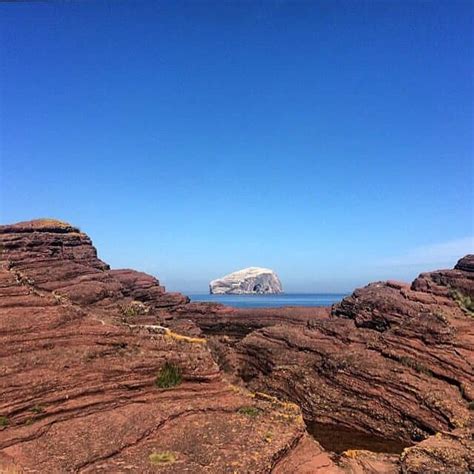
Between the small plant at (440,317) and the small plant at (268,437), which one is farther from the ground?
the small plant at (440,317)

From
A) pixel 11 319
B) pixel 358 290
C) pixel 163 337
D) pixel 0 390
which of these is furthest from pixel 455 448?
pixel 358 290

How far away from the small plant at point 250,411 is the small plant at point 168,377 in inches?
150

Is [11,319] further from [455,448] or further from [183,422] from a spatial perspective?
[455,448]

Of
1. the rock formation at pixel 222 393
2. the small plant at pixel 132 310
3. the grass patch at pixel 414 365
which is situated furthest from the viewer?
the small plant at pixel 132 310

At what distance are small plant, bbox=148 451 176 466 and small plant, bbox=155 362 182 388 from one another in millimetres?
5424

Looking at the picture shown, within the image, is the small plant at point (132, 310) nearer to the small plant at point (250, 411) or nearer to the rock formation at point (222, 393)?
the rock formation at point (222, 393)

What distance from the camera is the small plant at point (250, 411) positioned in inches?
954

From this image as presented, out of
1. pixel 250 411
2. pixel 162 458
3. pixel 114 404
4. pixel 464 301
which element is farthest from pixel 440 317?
pixel 162 458

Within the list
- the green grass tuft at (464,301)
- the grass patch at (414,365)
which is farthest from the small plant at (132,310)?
the green grass tuft at (464,301)

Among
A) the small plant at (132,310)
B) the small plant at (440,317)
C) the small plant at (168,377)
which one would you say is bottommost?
the small plant at (168,377)

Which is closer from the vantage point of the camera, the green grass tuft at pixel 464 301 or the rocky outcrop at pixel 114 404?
the rocky outcrop at pixel 114 404

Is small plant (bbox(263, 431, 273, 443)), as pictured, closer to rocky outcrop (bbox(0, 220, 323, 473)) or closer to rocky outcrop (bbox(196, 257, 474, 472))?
rocky outcrop (bbox(0, 220, 323, 473))

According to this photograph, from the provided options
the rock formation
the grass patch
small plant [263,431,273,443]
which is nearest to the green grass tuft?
the rock formation

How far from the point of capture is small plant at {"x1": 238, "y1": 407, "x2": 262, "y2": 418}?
24223 millimetres
